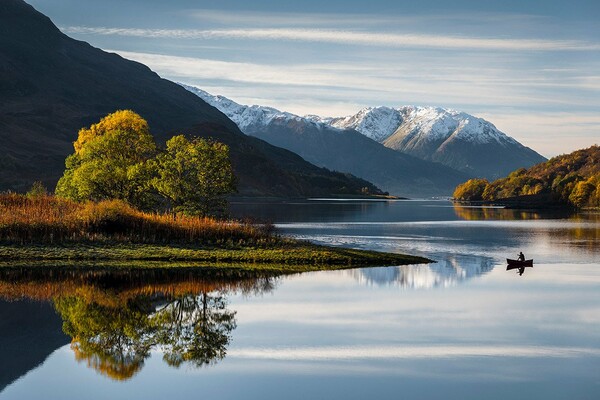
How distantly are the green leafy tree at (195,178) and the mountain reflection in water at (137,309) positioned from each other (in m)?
24.9

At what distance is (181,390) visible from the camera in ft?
85.4

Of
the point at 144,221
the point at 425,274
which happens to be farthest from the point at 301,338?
the point at 144,221

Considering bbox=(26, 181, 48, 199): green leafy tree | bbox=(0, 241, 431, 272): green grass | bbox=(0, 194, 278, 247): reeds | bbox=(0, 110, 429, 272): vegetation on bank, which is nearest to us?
bbox=(0, 241, 431, 272): green grass

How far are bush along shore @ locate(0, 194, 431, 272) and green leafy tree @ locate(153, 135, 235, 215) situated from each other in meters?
6.53

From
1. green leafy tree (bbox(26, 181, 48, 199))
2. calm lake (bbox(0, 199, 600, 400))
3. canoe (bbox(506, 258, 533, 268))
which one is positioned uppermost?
green leafy tree (bbox(26, 181, 48, 199))

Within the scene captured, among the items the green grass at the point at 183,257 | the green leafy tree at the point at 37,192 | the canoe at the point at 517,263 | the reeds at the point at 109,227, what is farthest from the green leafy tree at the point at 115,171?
the canoe at the point at 517,263

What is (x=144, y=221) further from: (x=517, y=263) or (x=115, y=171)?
(x=517, y=263)

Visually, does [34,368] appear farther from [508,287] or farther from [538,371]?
[508,287]

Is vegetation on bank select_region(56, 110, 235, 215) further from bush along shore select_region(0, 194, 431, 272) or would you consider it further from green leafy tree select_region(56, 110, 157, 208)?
bush along shore select_region(0, 194, 431, 272)

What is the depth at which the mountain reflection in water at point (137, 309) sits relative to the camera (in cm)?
3072

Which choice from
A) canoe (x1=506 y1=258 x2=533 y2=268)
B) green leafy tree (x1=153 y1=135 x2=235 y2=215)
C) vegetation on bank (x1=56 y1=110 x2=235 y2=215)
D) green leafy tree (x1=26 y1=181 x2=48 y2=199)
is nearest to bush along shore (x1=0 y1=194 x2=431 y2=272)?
green leafy tree (x1=153 y1=135 x2=235 y2=215)

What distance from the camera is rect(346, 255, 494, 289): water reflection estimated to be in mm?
54375

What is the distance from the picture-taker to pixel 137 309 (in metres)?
39.8

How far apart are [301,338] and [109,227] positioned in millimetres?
36277
